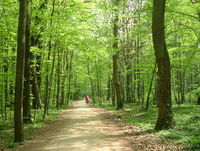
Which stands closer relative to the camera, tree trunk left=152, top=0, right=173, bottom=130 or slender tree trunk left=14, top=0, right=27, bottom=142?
slender tree trunk left=14, top=0, right=27, bottom=142

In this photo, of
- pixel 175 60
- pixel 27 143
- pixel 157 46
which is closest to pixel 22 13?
pixel 27 143

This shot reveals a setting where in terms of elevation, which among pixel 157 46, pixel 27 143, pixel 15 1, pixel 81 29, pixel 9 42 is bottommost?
pixel 27 143

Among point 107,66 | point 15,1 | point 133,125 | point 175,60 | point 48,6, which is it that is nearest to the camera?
point 133,125

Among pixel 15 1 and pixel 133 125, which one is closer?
pixel 133 125

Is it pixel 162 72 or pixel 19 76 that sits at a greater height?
pixel 162 72

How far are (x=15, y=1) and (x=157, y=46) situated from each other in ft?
→ 29.0

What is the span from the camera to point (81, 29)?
1530 centimetres

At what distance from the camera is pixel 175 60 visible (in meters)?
19.1

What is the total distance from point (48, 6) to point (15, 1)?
7.49ft

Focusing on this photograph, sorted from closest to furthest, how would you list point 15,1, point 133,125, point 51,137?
point 51,137, point 133,125, point 15,1

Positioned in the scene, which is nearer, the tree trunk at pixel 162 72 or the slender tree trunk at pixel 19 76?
the slender tree trunk at pixel 19 76

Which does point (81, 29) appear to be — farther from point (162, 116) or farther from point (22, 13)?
point (162, 116)

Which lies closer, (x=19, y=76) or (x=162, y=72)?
(x=19, y=76)

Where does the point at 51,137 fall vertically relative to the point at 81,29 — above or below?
below
